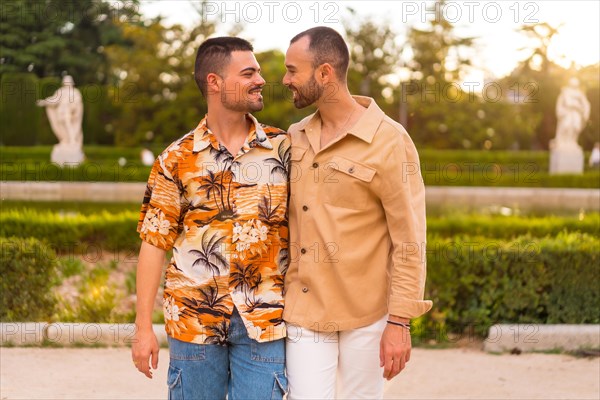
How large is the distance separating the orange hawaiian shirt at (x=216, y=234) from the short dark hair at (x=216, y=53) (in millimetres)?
190

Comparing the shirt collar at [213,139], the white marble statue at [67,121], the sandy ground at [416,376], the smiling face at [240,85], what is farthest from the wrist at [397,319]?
the white marble statue at [67,121]

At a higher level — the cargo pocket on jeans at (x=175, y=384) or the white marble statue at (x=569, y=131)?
the white marble statue at (x=569, y=131)

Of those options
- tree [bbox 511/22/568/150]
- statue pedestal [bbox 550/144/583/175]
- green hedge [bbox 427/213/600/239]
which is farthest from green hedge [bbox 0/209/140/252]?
tree [bbox 511/22/568/150]

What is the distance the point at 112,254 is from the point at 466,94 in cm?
2204

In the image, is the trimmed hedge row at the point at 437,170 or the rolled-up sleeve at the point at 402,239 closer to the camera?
the rolled-up sleeve at the point at 402,239

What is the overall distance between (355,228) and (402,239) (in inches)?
6.0

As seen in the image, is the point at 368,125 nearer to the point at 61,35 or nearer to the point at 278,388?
the point at 278,388

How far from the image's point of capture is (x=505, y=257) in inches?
215

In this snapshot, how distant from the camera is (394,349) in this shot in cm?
242

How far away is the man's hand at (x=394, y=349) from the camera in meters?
2.42

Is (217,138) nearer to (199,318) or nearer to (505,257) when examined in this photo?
(199,318)

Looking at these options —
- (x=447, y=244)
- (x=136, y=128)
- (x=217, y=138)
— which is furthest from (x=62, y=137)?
(x=217, y=138)

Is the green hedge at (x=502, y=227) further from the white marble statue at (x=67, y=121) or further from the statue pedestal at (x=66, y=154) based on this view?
the statue pedestal at (x=66, y=154)

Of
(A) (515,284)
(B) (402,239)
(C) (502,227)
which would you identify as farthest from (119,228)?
(B) (402,239)
